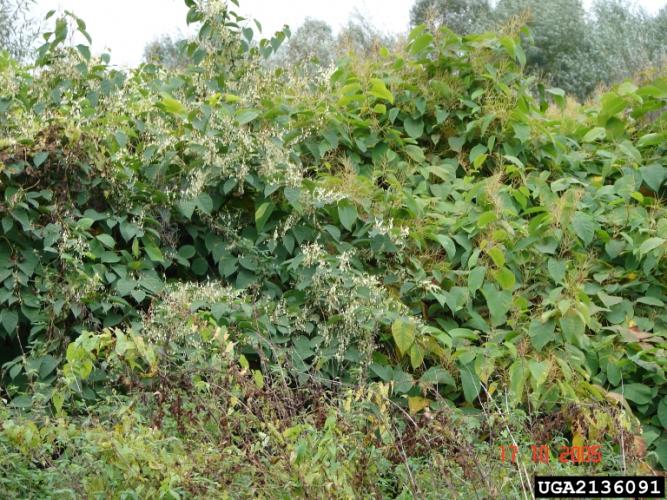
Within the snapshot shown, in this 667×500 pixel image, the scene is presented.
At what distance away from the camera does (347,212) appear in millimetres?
4340

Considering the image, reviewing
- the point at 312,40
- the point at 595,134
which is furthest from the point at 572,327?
the point at 312,40

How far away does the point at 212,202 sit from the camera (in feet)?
14.3

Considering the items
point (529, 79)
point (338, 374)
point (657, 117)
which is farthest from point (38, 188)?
point (657, 117)

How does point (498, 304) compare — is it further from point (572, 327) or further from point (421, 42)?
point (421, 42)

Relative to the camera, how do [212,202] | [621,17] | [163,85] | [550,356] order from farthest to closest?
[621,17], [163,85], [212,202], [550,356]

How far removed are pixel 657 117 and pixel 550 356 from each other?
222 cm

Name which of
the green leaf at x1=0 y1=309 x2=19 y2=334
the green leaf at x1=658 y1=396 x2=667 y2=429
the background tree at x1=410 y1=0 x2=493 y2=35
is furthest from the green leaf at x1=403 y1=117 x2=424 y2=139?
the background tree at x1=410 y1=0 x2=493 y2=35

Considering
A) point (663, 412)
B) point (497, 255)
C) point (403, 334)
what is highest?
point (497, 255)

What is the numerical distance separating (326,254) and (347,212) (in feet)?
0.92

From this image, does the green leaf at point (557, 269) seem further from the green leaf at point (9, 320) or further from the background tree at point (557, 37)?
the background tree at point (557, 37)

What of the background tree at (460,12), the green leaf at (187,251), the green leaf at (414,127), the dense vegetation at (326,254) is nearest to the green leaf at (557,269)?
the dense vegetation at (326,254)

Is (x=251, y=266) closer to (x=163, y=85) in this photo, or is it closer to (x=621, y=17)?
(x=163, y=85)
